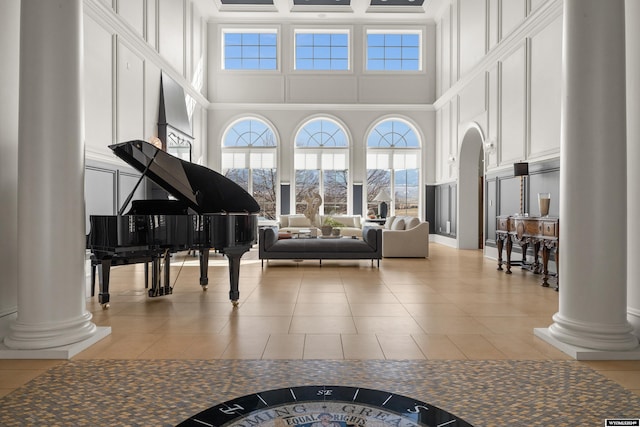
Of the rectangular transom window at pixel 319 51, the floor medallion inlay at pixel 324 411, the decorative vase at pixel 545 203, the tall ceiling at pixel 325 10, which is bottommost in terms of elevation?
the floor medallion inlay at pixel 324 411

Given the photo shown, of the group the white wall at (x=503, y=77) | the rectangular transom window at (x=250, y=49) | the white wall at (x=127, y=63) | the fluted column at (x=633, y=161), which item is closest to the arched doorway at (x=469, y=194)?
the white wall at (x=503, y=77)

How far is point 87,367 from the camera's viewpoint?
8.39 feet

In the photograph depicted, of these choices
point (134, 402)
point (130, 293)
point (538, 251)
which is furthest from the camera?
point (538, 251)

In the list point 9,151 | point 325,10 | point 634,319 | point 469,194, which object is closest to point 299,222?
point 469,194

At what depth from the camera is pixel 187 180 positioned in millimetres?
4109

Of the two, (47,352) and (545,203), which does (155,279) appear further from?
(545,203)

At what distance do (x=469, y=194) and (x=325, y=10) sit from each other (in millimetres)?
6440

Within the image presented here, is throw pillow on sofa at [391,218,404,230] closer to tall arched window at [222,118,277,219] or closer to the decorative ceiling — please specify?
tall arched window at [222,118,277,219]

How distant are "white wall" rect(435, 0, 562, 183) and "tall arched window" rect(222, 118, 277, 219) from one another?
490 cm

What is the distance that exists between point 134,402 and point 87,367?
668 mm

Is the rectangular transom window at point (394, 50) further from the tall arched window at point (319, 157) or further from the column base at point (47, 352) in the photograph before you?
the column base at point (47, 352)

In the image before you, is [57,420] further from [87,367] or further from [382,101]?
[382,101]

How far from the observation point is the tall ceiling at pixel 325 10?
11.6 metres

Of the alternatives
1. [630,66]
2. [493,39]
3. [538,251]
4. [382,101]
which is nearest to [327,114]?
[382,101]
